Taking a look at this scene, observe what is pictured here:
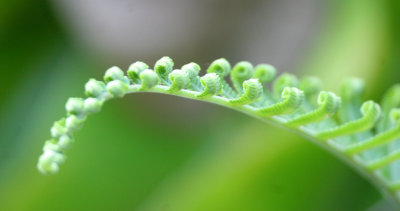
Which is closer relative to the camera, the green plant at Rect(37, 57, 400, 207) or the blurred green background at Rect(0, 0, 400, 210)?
the green plant at Rect(37, 57, 400, 207)

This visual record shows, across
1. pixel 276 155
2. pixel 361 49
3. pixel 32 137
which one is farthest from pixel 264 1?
pixel 32 137

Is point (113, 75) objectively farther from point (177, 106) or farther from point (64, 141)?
point (177, 106)

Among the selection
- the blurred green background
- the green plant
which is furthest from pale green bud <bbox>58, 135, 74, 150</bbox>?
the blurred green background

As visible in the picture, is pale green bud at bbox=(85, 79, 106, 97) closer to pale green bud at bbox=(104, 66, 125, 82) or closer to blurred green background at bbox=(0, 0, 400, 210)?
pale green bud at bbox=(104, 66, 125, 82)

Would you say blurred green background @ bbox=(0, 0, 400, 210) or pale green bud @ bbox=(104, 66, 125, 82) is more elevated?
blurred green background @ bbox=(0, 0, 400, 210)

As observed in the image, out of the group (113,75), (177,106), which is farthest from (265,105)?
(177,106)

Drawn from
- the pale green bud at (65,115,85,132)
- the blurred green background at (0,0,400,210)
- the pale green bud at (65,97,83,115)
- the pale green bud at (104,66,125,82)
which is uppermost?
the blurred green background at (0,0,400,210)
